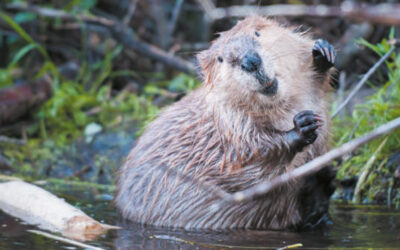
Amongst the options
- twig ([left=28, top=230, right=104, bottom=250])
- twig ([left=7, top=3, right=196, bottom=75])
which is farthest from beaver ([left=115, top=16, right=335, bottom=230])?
twig ([left=7, top=3, right=196, bottom=75])

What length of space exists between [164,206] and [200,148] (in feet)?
1.08

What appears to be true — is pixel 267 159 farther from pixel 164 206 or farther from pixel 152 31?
pixel 152 31

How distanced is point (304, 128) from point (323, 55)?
543 mm

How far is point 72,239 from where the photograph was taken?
2.50 meters

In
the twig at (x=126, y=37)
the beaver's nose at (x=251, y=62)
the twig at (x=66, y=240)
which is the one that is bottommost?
the twig at (x=66, y=240)

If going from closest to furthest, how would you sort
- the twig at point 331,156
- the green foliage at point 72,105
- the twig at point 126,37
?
the twig at point 331,156
the green foliage at point 72,105
the twig at point 126,37

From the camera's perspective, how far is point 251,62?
8.09 ft

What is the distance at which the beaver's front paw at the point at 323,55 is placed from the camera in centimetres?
284

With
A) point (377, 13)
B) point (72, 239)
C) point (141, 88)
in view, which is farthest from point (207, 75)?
point (141, 88)

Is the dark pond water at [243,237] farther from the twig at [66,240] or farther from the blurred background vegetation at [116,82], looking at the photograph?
the blurred background vegetation at [116,82]

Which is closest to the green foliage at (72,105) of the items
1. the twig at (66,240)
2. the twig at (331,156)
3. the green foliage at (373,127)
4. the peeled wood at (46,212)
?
the peeled wood at (46,212)

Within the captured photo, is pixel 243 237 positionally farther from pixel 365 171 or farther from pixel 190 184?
pixel 365 171

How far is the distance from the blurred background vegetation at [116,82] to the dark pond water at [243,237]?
39 cm

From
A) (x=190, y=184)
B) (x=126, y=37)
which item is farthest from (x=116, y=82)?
(x=190, y=184)
